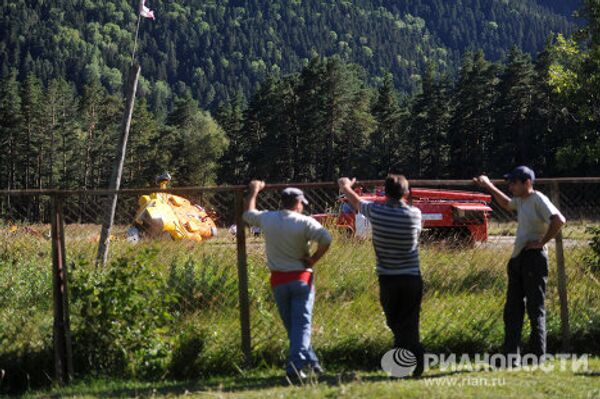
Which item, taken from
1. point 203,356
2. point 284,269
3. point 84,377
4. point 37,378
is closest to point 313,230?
point 284,269

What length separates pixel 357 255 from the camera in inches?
308

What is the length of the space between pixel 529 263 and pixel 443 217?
16.3 ft

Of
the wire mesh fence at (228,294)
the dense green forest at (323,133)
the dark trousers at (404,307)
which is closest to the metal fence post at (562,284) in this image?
Result: the wire mesh fence at (228,294)

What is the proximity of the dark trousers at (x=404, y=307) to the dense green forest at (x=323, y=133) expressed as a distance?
38.2 m

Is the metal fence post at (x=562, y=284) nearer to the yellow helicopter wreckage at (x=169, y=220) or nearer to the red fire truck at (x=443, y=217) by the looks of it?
the red fire truck at (x=443, y=217)

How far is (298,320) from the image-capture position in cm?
581

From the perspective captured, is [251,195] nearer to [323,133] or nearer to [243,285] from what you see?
[243,285]

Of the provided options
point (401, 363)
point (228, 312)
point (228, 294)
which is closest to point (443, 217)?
point (228, 294)

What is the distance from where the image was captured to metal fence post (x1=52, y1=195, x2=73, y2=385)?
656 cm

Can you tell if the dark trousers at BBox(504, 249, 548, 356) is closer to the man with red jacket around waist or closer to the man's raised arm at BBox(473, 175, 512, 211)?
the man's raised arm at BBox(473, 175, 512, 211)

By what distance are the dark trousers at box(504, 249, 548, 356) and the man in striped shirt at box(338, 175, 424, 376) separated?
95 cm

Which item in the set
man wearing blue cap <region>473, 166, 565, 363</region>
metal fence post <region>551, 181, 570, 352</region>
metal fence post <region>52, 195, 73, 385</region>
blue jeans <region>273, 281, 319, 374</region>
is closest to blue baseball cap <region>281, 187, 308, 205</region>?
blue jeans <region>273, 281, 319, 374</region>

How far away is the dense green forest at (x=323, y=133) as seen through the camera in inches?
1992

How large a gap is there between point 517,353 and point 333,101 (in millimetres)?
50310
